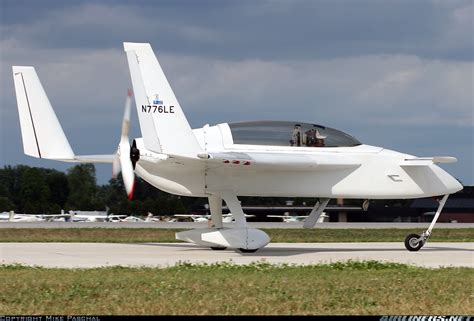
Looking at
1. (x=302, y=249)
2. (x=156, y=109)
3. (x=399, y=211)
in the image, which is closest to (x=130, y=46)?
(x=156, y=109)

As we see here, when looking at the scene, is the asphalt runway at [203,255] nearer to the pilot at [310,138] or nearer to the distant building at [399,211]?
the pilot at [310,138]

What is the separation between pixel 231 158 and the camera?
2062 centimetres

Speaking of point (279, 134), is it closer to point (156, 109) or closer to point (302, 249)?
point (156, 109)

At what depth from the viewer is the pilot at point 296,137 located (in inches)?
867

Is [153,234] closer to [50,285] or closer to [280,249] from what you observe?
[280,249]

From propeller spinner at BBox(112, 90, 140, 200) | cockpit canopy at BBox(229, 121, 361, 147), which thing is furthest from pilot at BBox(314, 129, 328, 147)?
propeller spinner at BBox(112, 90, 140, 200)

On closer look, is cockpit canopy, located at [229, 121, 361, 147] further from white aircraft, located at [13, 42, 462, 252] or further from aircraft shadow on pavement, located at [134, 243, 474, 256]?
aircraft shadow on pavement, located at [134, 243, 474, 256]

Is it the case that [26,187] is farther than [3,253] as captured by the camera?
Yes

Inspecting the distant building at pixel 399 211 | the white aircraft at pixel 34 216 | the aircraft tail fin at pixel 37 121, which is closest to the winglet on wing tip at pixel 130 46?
the aircraft tail fin at pixel 37 121

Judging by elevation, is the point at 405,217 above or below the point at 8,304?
below

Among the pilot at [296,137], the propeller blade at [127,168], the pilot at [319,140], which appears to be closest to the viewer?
the propeller blade at [127,168]

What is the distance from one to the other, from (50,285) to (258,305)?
3.48 m

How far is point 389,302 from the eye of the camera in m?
12.5

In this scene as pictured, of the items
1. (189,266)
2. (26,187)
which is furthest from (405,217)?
(189,266)
